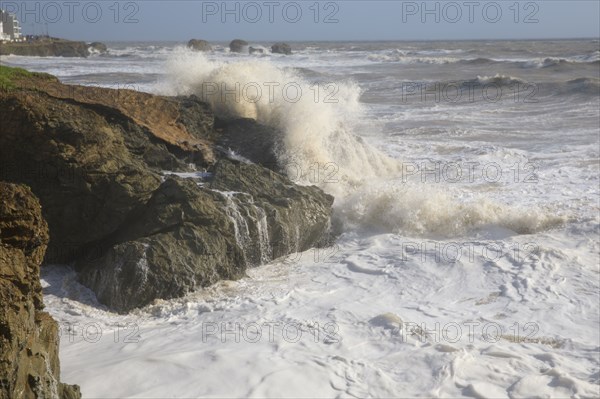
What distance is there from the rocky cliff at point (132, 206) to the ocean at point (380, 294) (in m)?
0.22

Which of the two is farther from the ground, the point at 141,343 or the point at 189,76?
the point at 189,76

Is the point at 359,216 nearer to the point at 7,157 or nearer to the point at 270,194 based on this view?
the point at 270,194

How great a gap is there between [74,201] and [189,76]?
5103 millimetres

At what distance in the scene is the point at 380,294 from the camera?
19.9ft

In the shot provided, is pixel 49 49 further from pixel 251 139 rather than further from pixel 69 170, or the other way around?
pixel 69 170

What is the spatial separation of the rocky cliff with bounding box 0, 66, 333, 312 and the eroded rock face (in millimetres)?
2055

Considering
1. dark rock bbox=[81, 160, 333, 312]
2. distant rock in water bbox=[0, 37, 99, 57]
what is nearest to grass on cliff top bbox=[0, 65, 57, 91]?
dark rock bbox=[81, 160, 333, 312]

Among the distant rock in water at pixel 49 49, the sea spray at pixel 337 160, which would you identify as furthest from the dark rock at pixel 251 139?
the distant rock in water at pixel 49 49

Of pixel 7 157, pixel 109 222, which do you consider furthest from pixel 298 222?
pixel 7 157

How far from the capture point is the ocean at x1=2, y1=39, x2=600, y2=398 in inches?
175

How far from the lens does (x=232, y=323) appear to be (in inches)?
210

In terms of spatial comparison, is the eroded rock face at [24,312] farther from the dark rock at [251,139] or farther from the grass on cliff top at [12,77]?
the dark rock at [251,139]

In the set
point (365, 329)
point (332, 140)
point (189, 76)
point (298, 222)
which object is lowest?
point (365, 329)

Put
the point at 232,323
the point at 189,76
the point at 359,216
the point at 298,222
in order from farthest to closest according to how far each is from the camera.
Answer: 1. the point at 189,76
2. the point at 359,216
3. the point at 298,222
4. the point at 232,323
